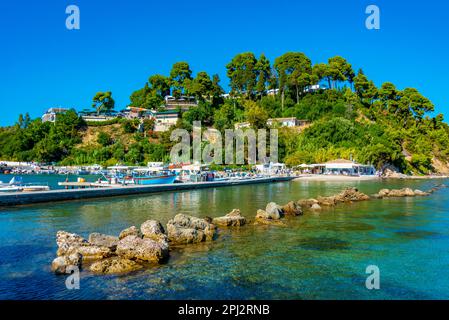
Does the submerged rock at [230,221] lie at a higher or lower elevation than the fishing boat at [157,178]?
lower

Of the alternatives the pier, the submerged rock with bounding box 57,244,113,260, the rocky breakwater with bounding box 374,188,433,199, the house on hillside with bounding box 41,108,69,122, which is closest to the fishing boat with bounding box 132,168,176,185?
the pier

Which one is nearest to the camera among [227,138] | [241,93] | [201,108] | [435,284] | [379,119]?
[435,284]

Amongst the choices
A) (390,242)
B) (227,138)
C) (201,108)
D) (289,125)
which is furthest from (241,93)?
(390,242)

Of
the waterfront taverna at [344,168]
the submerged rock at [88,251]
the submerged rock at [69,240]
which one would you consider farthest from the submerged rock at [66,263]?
the waterfront taverna at [344,168]

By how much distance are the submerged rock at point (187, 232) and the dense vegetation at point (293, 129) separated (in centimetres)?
5560

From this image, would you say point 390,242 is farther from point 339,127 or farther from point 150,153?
point 150,153

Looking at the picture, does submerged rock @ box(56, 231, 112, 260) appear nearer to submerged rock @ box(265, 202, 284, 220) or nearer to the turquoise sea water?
the turquoise sea water

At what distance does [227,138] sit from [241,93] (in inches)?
1149

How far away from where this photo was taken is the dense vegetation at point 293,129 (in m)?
69.9

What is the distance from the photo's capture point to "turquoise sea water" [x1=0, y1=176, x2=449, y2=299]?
8602mm

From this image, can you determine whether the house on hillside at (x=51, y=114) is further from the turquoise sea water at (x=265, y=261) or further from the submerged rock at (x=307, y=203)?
the submerged rock at (x=307, y=203)

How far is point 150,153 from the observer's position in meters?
79.8

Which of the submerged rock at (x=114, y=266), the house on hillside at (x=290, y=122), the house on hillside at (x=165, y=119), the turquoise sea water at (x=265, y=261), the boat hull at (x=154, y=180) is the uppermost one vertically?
the house on hillside at (x=165, y=119)

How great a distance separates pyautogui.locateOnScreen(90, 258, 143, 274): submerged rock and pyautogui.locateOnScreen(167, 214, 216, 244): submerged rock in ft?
10.0
